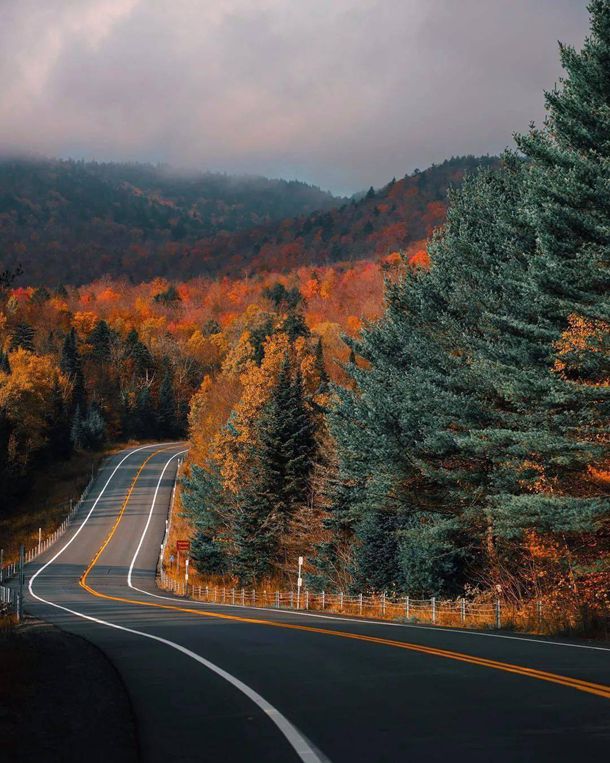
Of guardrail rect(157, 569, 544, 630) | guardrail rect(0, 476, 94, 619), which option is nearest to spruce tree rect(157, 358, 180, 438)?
guardrail rect(0, 476, 94, 619)

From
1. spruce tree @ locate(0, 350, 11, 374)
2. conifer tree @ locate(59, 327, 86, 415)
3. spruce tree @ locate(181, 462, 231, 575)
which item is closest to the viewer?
spruce tree @ locate(181, 462, 231, 575)

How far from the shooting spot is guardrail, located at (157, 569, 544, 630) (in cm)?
2065

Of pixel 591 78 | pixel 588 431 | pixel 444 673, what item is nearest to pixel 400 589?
pixel 588 431

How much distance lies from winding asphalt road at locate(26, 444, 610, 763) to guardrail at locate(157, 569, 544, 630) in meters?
2.78

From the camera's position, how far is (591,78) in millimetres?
21312

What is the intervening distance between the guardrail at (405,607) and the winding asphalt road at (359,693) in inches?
110

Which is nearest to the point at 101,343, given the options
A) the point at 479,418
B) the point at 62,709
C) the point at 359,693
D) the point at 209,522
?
the point at 209,522

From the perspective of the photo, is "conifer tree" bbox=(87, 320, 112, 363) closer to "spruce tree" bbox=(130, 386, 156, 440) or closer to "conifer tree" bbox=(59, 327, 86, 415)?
"spruce tree" bbox=(130, 386, 156, 440)

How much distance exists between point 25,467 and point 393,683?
93.7 m

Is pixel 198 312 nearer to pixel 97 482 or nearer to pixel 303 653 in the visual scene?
pixel 97 482

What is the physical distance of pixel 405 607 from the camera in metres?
26.7

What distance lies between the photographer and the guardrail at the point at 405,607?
20.7 m

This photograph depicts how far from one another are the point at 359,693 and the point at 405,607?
18.1m

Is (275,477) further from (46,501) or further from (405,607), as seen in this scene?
(46,501)
